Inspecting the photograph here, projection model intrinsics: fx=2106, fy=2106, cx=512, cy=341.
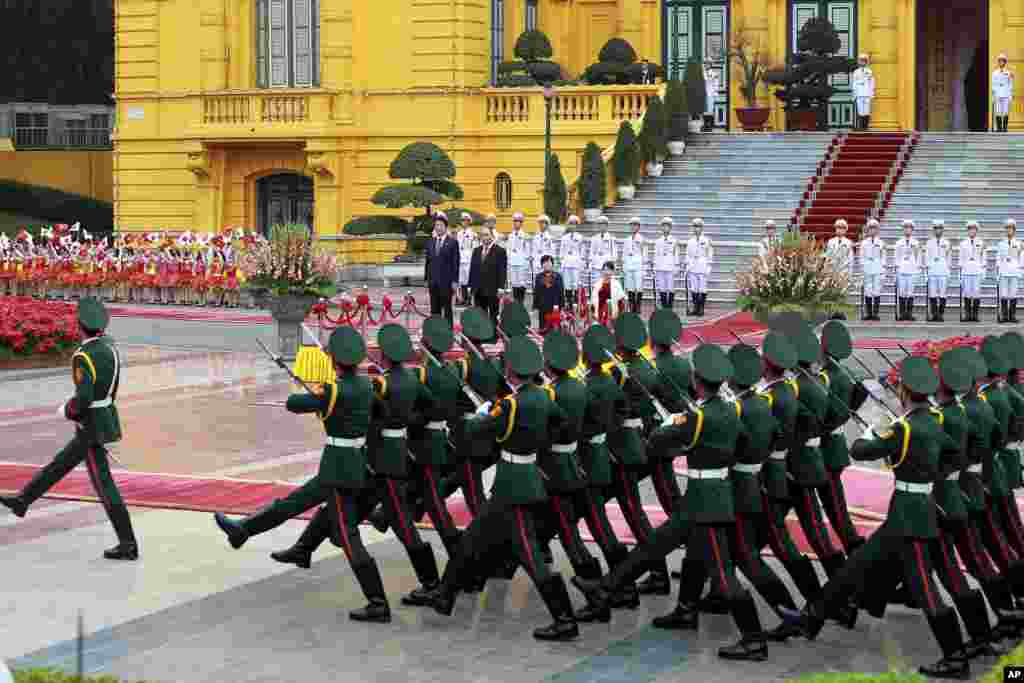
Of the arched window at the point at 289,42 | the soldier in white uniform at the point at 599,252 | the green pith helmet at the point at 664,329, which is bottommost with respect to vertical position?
the green pith helmet at the point at 664,329

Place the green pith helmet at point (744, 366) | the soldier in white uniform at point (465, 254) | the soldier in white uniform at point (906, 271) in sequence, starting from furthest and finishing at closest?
1. the soldier in white uniform at point (465, 254)
2. the soldier in white uniform at point (906, 271)
3. the green pith helmet at point (744, 366)

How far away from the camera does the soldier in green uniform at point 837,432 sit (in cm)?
1313

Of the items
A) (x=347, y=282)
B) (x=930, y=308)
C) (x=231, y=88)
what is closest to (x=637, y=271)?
(x=930, y=308)

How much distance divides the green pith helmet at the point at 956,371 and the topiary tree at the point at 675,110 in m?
26.2

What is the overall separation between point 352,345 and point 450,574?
151 cm

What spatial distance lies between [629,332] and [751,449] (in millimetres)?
1826

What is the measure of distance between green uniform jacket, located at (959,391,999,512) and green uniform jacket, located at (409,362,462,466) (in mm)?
3270

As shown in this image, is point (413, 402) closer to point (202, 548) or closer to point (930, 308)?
point (202, 548)

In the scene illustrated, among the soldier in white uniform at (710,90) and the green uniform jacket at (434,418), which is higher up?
the soldier in white uniform at (710,90)

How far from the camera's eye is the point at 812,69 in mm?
39344

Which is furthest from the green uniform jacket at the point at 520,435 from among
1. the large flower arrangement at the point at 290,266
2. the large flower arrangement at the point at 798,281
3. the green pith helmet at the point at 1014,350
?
the large flower arrangement at the point at 290,266

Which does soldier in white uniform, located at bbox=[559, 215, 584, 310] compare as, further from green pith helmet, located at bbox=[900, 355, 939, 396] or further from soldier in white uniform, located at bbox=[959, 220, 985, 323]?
green pith helmet, located at bbox=[900, 355, 939, 396]

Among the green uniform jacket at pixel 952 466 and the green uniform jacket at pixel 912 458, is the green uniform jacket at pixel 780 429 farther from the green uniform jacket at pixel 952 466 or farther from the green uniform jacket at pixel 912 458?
the green uniform jacket at pixel 952 466

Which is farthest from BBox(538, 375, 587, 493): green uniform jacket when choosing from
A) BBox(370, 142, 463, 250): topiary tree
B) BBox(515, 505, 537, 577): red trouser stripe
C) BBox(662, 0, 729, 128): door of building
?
BBox(662, 0, 729, 128): door of building
